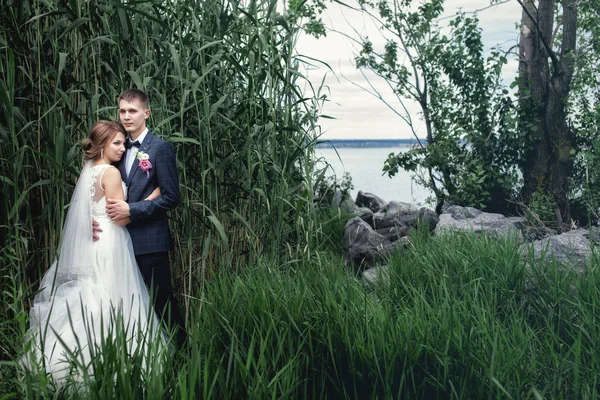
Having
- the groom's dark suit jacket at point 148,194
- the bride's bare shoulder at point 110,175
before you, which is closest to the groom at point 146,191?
the groom's dark suit jacket at point 148,194

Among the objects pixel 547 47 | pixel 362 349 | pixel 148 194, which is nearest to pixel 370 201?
pixel 547 47

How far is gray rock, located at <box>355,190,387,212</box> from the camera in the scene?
8.26 metres

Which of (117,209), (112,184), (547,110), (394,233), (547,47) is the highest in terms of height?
(547,47)

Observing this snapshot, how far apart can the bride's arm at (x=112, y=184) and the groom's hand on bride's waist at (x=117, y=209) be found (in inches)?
1.0

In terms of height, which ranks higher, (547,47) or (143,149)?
(547,47)

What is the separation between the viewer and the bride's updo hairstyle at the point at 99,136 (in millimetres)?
2666

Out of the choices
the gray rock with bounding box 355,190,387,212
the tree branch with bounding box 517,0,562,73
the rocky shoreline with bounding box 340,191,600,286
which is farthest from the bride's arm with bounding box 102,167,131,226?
the gray rock with bounding box 355,190,387,212

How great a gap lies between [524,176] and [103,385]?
20.5ft

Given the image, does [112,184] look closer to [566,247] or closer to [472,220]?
[566,247]

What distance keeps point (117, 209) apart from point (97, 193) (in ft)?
0.39

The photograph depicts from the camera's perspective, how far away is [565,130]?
260 inches

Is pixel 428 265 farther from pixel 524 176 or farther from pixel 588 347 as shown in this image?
pixel 524 176

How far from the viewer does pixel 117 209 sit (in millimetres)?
2715

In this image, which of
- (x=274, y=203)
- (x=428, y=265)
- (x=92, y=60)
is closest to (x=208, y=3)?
(x=92, y=60)
